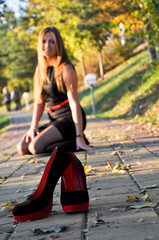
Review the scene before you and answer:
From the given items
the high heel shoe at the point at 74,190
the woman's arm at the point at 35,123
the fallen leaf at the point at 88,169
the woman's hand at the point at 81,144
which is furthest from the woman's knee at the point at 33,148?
the high heel shoe at the point at 74,190

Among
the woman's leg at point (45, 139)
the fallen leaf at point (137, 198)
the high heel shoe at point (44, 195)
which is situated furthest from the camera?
the woman's leg at point (45, 139)

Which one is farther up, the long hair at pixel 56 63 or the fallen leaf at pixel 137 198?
the long hair at pixel 56 63

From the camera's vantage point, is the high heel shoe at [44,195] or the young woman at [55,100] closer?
the high heel shoe at [44,195]

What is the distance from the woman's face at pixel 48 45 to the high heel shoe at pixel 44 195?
3.28m

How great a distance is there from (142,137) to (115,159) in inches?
78.7

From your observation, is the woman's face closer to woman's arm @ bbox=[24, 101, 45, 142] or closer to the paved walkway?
Result: woman's arm @ bbox=[24, 101, 45, 142]

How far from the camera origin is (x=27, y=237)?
8.23 ft

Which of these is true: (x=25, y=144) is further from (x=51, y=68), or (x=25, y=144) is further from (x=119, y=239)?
(x=119, y=239)

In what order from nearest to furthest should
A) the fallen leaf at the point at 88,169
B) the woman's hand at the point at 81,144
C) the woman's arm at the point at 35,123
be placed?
the fallen leaf at the point at 88,169
the woman's hand at the point at 81,144
the woman's arm at the point at 35,123

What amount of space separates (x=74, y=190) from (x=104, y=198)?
16.7 inches

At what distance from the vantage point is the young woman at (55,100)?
5969mm

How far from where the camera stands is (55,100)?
6309 millimetres

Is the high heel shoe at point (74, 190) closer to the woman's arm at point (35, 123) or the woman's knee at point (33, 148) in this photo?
the woman's knee at point (33, 148)

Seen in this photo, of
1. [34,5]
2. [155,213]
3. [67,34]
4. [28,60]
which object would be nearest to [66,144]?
[155,213]
